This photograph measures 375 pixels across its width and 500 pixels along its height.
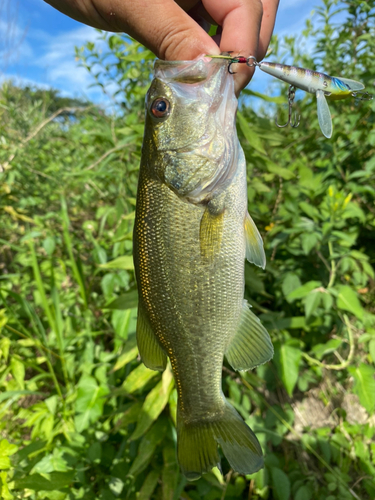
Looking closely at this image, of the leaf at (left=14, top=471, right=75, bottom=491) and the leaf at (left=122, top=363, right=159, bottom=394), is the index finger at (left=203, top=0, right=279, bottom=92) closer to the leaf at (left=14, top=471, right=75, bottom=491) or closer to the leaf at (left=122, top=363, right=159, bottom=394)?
the leaf at (left=122, top=363, right=159, bottom=394)

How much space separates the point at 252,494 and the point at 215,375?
1442 mm

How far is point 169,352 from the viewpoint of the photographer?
1.41m

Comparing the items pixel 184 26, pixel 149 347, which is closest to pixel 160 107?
pixel 184 26

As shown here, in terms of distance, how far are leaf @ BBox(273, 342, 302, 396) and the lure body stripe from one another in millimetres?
1498

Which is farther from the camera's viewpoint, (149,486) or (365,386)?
(365,386)

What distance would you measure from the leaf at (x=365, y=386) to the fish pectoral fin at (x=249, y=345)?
994 mm

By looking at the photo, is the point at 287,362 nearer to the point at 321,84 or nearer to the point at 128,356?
the point at 128,356

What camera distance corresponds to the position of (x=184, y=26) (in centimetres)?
138

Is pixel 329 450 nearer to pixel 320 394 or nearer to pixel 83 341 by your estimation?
pixel 320 394

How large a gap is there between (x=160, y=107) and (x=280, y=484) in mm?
2161

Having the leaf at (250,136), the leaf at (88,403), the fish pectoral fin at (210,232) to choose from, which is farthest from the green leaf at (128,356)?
the leaf at (250,136)

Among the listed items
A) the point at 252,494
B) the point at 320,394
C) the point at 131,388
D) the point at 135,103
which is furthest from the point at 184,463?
the point at 135,103

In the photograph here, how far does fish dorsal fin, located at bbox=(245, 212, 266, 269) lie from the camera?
4.50ft

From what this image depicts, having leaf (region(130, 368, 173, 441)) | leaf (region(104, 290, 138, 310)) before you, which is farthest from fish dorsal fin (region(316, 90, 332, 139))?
leaf (region(130, 368, 173, 441))
